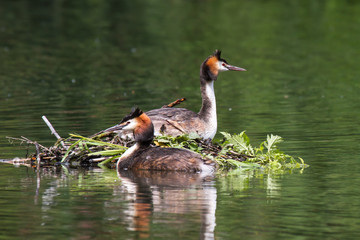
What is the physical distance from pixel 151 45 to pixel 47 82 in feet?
34.7

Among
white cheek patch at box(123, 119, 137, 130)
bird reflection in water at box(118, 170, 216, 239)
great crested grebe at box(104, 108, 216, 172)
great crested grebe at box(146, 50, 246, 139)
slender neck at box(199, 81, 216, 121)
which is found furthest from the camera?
slender neck at box(199, 81, 216, 121)

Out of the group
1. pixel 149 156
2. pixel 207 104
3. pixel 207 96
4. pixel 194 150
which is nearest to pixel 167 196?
pixel 149 156

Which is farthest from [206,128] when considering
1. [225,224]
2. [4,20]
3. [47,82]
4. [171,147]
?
[4,20]

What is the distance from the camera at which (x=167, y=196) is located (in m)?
11.2

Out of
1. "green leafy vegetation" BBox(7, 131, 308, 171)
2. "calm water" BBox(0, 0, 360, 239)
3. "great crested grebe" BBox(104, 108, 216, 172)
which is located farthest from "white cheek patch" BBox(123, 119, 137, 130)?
"calm water" BBox(0, 0, 360, 239)

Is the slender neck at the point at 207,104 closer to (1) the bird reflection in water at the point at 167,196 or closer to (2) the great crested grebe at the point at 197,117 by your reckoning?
(2) the great crested grebe at the point at 197,117

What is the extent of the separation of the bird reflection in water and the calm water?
2 cm

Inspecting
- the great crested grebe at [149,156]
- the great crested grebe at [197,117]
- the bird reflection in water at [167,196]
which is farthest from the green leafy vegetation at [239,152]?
the bird reflection in water at [167,196]

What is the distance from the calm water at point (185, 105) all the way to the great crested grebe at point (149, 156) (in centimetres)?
33

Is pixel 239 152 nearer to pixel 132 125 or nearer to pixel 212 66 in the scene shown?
pixel 132 125

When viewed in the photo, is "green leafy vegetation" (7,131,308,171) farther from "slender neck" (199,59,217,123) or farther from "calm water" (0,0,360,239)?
"slender neck" (199,59,217,123)

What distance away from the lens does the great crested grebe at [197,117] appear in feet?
48.1

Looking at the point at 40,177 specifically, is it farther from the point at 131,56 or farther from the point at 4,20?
the point at 4,20

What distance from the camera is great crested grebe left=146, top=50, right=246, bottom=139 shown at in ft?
48.1
